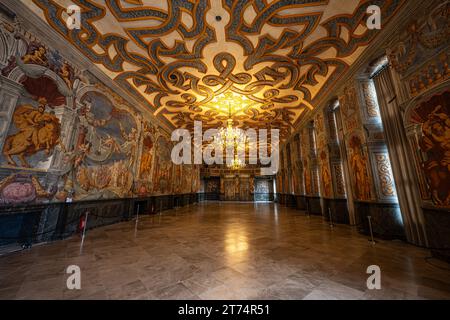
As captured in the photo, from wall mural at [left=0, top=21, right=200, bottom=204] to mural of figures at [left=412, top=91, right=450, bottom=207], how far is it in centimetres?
900

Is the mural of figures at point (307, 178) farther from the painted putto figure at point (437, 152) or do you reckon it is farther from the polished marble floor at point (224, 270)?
the painted putto figure at point (437, 152)

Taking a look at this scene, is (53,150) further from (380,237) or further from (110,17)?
(380,237)

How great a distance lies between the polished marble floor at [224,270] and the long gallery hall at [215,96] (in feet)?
0.11

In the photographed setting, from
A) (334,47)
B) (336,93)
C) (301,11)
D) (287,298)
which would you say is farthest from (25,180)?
(336,93)

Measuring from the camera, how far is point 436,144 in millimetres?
3096

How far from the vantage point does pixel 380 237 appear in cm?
454

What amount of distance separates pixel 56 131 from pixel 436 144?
9.05 meters

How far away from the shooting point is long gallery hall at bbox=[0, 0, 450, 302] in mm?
2494

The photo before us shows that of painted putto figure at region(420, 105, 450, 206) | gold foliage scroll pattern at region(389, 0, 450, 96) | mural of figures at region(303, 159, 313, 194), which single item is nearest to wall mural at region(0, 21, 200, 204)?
painted putto figure at region(420, 105, 450, 206)

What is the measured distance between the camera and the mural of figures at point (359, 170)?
5107 millimetres

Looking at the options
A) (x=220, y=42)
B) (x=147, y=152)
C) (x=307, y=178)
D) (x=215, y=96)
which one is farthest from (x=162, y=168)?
(x=307, y=178)

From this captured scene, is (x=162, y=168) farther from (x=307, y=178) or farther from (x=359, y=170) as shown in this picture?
(x=359, y=170)

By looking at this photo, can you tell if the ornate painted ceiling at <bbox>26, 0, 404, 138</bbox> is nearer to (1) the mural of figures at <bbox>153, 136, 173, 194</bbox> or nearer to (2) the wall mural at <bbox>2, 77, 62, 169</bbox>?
(2) the wall mural at <bbox>2, 77, 62, 169</bbox>
